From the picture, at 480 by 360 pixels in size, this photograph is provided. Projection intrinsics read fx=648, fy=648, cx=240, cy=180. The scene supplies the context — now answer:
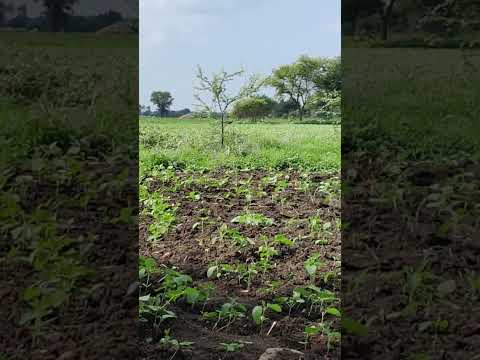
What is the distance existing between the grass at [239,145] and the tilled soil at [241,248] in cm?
27

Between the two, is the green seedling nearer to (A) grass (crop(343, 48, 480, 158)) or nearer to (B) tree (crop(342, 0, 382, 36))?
(A) grass (crop(343, 48, 480, 158))

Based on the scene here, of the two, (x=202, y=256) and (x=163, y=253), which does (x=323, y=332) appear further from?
(x=163, y=253)

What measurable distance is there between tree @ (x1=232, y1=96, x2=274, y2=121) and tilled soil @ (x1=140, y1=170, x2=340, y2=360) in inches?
41.1

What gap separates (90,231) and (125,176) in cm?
41

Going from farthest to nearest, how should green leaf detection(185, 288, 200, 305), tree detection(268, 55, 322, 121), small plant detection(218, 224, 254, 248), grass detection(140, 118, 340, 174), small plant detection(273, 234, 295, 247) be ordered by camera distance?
tree detection(268, 55, 322, 121)
grass detection(140, 118, 340, 174)
small plant detection(218, 224, 254, 248)
small plant detection(273, 234, 295, 247)
green leaf detection(185, 288, 200, 305)

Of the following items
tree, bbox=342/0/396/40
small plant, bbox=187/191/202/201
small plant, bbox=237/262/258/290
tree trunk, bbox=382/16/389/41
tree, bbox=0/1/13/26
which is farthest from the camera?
tree, bbox=342/0/396/40

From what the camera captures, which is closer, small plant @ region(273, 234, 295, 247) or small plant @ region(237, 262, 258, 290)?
small plant @ region(237, 262, 258, 290)

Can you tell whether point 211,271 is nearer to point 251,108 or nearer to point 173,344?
point 173,344

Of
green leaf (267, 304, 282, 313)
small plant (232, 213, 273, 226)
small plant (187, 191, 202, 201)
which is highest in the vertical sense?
small plant (187, 191, 202, 201)

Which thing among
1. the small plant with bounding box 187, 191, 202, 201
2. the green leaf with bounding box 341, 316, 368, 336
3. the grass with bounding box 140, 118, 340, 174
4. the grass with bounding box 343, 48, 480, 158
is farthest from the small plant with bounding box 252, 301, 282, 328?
the grass with bounding box 140, 118, 340, 174

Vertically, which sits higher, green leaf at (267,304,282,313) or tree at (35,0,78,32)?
tree at (35,0,78,32)

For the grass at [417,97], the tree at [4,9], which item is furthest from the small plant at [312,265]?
the tree at [4,9]

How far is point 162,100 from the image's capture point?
4980 millimetres

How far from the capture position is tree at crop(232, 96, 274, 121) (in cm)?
491
